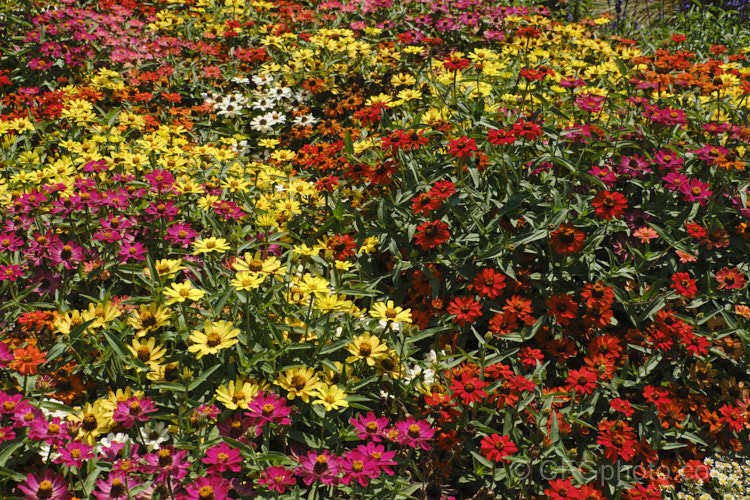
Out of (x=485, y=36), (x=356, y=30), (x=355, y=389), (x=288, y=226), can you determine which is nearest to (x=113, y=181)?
(x=288, y=226)

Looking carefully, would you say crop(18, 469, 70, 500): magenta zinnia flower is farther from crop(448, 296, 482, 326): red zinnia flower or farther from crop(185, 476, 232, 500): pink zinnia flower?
crop(448, 296, 482, 326): red zinnia flower

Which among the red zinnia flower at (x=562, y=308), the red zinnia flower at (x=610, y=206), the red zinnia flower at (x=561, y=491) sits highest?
the red zinnia flower at (x=610, y=206)

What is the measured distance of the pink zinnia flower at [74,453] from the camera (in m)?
1.89

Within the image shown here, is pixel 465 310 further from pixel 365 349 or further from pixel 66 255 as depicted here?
pixel 66 255

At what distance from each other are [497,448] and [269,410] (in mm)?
897

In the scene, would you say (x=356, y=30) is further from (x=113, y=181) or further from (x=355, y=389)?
(x=355, y=389)

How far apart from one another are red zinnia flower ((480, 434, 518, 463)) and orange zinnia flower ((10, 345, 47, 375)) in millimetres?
1736

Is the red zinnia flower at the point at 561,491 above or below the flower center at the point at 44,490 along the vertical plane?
below

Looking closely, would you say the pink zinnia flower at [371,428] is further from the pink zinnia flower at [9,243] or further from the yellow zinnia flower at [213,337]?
the pink zinnia flower at [9,243]

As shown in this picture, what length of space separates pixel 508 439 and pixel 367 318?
2.82ft

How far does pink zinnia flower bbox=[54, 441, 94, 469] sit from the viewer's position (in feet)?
6.20

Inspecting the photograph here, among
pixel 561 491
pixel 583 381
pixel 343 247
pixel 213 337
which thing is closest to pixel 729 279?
pixel 583 381

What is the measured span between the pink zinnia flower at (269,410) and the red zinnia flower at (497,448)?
79 centimetres

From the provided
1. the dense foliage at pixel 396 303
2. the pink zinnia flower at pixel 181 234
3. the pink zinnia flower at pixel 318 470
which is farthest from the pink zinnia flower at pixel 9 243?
the pink zinnia flower at pixel 318 470
